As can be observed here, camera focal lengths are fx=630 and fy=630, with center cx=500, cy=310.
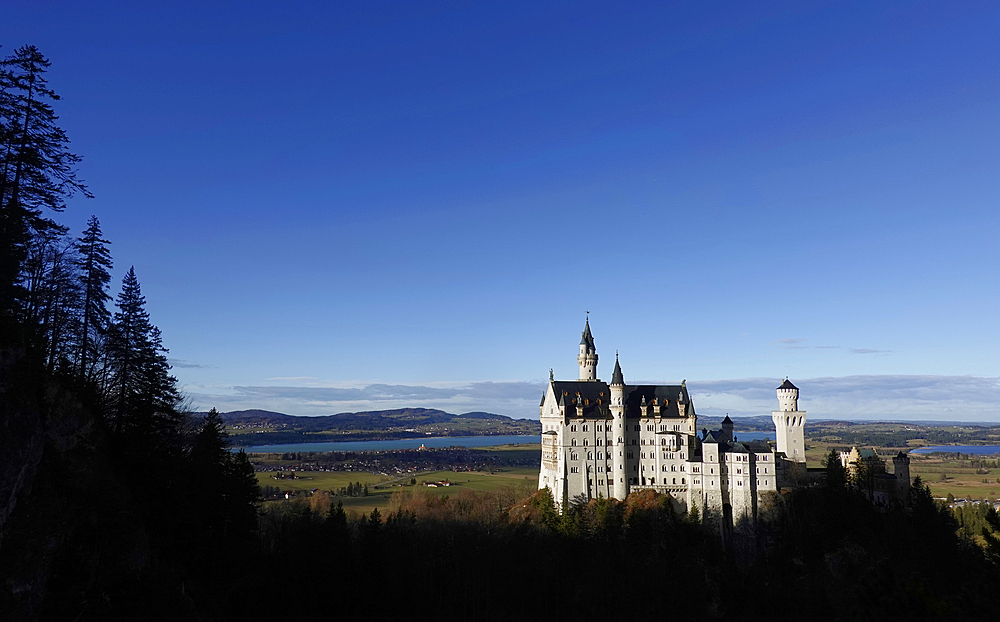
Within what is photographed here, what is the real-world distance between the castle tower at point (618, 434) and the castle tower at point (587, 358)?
12.4 m

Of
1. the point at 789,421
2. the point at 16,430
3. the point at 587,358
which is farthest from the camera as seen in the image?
the point at 587,358

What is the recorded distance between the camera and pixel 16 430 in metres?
29.5

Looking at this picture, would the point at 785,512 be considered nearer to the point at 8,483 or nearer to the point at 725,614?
the point at 725,614

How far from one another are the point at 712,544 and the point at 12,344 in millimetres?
87534

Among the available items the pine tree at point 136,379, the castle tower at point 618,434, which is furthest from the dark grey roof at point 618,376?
the pine tree at point 136,379

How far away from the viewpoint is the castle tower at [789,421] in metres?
99.6

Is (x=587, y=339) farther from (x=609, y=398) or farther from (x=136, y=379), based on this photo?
(x=136, y=379)

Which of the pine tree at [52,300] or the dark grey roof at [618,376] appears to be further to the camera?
the dark grey roof at [618,376]

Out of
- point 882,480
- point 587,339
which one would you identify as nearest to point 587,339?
point 587,339

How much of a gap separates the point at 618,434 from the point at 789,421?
89.5 ft

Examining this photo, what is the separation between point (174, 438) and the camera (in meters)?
49.4

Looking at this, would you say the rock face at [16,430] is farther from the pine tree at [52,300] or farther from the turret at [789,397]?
the turret at [789,397]

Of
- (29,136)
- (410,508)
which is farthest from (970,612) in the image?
(410,508)

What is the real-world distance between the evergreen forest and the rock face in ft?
0.31
